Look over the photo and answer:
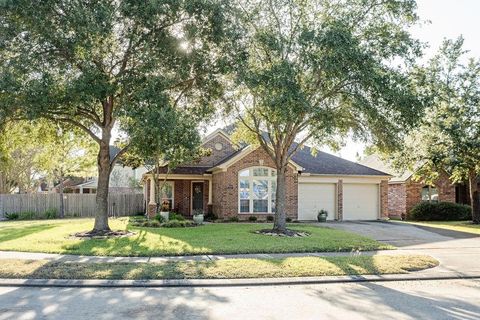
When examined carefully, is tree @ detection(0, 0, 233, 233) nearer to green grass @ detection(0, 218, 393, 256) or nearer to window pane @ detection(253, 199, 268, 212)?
green grass @ detection(0, 218, 393, 256)

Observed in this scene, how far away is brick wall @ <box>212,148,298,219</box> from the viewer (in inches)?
1037

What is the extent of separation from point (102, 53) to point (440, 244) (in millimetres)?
13910

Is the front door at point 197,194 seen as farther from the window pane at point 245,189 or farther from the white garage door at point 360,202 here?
the white garage door at point 360,202

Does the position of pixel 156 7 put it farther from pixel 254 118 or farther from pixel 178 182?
pixel 178 182

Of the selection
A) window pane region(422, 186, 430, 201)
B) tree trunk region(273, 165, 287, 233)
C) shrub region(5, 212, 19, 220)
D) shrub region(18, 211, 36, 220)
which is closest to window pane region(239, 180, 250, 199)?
tree trunk region(273, 165, 287, 233)

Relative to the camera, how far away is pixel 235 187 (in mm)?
26438

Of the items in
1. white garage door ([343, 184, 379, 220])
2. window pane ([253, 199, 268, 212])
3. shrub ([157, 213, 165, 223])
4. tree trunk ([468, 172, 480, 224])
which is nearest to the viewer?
shrub ([157, 213, 165, 223])

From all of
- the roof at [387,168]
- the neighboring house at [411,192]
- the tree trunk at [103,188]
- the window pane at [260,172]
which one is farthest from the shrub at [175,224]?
the neighboring house at [411,192]

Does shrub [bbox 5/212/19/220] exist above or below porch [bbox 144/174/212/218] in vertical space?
below

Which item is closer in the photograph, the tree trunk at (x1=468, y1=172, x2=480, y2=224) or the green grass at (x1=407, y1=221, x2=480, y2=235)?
the green grass at (x1=407, y1=221, x2=480, y2=235)

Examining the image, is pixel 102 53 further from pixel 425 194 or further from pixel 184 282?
pixel 425 194

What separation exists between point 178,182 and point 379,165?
624 inches

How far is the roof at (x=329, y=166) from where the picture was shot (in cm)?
2857

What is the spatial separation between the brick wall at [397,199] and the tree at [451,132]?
13.8ft
